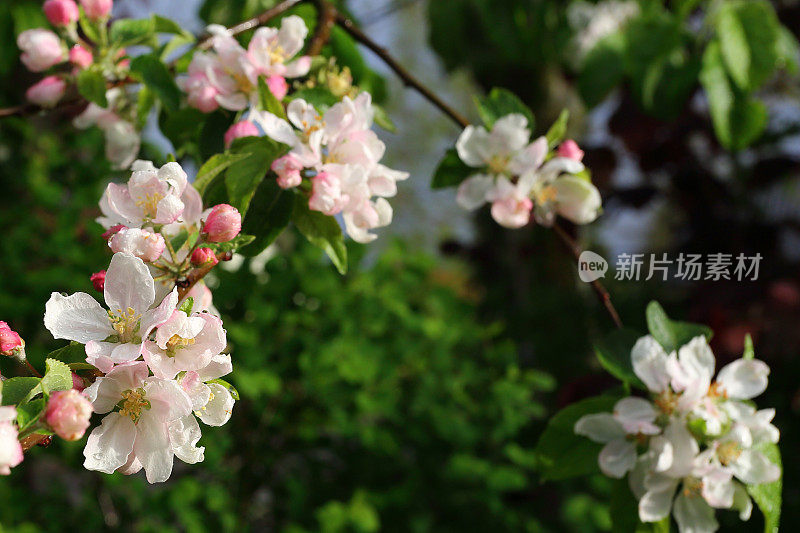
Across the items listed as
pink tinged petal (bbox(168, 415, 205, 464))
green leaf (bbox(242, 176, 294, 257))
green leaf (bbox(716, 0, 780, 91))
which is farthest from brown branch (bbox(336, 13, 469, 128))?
green leaf (bbox(716, 0, 780, 91))

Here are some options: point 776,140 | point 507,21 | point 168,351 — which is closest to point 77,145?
point 507,21

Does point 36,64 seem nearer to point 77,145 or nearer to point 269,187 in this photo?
point 269,187

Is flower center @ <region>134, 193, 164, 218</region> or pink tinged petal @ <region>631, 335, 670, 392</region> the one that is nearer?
flower center @ <region>134, 193, 164, 218</region>

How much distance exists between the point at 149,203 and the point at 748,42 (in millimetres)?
1100

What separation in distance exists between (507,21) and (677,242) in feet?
4.44

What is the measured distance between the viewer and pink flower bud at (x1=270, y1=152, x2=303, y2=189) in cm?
62

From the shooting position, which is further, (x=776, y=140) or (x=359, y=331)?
(x=776, y=140)

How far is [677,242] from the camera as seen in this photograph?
261 centimetres

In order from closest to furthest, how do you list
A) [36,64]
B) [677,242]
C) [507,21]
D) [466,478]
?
[36,64]
[507,21]
[466,478]
[677,242]

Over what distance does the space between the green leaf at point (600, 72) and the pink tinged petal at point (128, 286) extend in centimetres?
104

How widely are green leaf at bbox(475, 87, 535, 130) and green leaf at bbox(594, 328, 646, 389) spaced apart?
252 mm

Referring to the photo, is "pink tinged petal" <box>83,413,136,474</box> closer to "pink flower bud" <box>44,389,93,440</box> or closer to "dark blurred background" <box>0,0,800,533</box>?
"pink flower bud" <box>44,389,93,440</box>

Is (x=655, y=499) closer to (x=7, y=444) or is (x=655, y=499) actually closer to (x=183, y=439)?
(x=183, y=439)

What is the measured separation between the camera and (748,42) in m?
1.25
